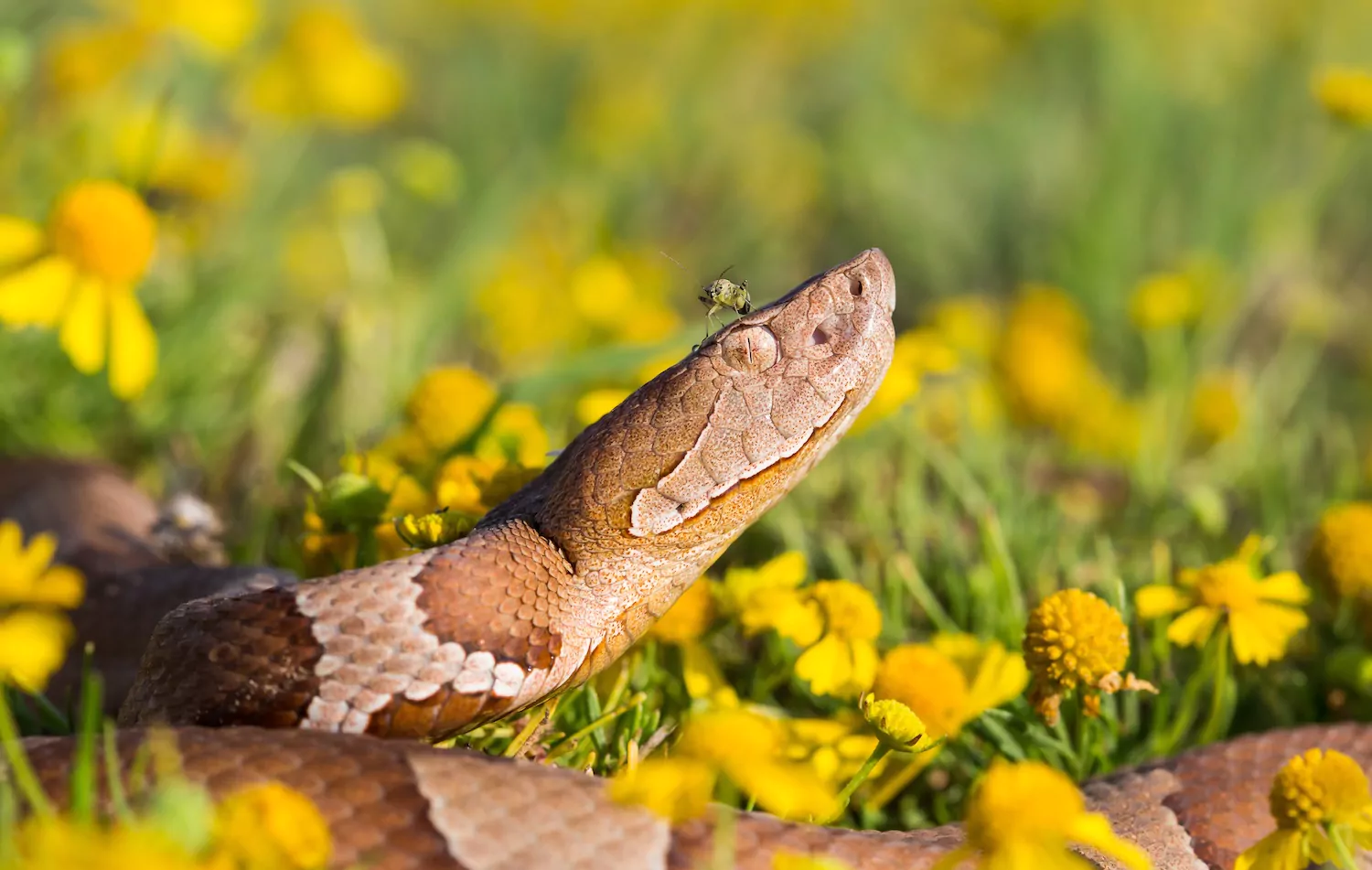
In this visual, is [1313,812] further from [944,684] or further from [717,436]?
[717,436]

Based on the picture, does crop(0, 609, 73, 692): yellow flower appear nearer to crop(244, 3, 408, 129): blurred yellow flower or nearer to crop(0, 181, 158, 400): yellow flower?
crop(0, 181, 158, 400): yellow flower

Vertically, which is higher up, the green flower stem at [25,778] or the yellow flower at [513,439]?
the yellow flower at [513,439]

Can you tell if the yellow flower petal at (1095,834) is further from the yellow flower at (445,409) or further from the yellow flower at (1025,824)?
the yellow flower at (445,409)

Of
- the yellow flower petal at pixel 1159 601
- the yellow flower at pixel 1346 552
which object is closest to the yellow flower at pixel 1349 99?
the yellow flower at pixel 1346 552

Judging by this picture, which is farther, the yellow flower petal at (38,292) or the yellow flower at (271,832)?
the yellow flower petal at (38,292)

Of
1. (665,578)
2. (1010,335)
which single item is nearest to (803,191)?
(1010,335)

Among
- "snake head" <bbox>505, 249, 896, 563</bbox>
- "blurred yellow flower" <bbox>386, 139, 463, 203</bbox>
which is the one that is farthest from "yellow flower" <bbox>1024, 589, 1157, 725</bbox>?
"blurred yellow flower" <bbox>386, 139, 463, 203</bbox>
